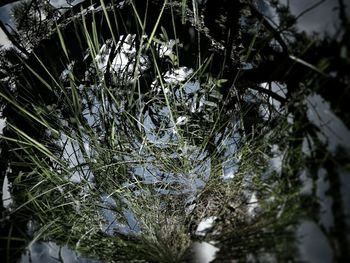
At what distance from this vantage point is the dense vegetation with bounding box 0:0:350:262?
0.83 meters

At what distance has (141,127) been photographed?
1.01 meters

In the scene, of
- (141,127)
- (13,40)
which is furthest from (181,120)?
(13,40)

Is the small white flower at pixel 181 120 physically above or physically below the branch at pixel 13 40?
below

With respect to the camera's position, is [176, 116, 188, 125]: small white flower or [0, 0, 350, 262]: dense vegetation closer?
[0, 0, 350, 262]: dense vegetation

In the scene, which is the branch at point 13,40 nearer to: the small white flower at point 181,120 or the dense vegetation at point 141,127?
the dense vegetation at point 141,127

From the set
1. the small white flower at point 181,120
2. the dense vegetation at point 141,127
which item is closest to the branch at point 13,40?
the dense vegetation at point 141,127

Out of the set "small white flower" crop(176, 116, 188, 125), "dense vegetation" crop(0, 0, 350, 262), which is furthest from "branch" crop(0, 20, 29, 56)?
→ "small white flower" crop(176, 116, 188, 125)

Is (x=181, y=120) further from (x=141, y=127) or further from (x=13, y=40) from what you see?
(x=13, y=40)

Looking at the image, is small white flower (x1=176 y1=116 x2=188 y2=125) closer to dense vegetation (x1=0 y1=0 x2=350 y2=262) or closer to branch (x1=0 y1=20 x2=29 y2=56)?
dense vegetation (x1=0 y1=0 x2=350 y2=262)

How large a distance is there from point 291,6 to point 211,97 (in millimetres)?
386

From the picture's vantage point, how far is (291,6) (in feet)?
2.23

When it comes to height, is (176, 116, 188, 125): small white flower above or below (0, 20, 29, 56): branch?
below

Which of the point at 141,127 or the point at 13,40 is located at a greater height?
the point at 13,40

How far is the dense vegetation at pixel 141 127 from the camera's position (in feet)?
2.71
